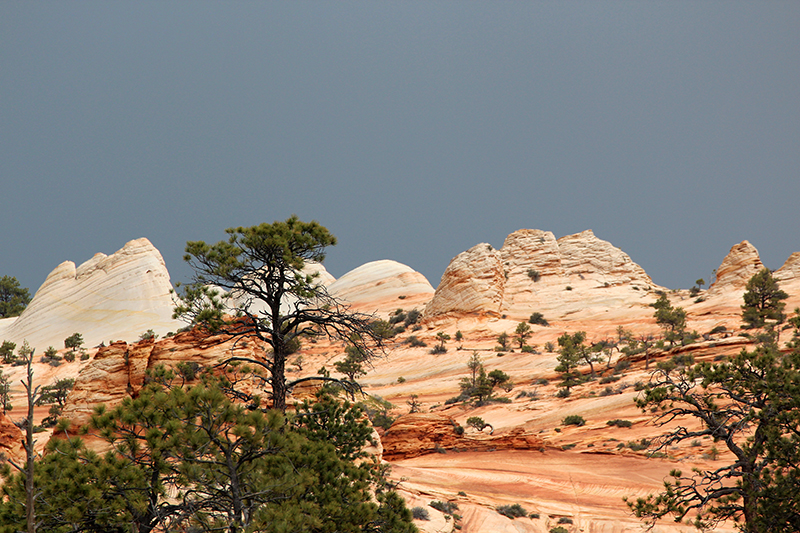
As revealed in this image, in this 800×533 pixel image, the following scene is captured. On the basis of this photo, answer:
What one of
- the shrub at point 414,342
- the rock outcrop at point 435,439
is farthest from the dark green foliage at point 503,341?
the rock outcrop at point 435,439

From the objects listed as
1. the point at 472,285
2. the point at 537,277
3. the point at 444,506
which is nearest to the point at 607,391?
the point at 444,506

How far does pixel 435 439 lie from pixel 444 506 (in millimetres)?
9906

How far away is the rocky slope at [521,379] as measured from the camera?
17484 mm

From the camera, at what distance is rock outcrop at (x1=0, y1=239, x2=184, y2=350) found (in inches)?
2146

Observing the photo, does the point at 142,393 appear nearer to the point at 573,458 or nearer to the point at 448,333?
the point at 573,458

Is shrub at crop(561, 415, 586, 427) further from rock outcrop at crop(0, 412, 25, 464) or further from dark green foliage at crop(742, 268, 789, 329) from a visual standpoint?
rock outcrop at crop(0, 412, 25, 464)

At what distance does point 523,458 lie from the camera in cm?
2238

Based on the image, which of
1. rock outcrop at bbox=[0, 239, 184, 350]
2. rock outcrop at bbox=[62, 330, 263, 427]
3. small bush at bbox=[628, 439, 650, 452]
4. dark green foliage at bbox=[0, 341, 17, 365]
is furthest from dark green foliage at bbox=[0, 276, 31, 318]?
small bush at bbox=[628, 439, 650, 452]

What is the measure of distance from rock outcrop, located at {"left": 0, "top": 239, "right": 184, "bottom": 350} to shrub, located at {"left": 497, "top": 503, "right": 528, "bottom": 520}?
48205 mm

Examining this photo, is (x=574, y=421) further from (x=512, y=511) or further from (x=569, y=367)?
(x=512, y=511)

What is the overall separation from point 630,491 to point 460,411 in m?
15.7

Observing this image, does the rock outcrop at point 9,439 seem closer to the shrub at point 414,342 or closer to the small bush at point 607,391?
the small bush at point 607,391

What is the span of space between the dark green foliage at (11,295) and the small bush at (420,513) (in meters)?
84.7

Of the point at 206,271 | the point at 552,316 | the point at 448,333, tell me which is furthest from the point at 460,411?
the point at 552,316
